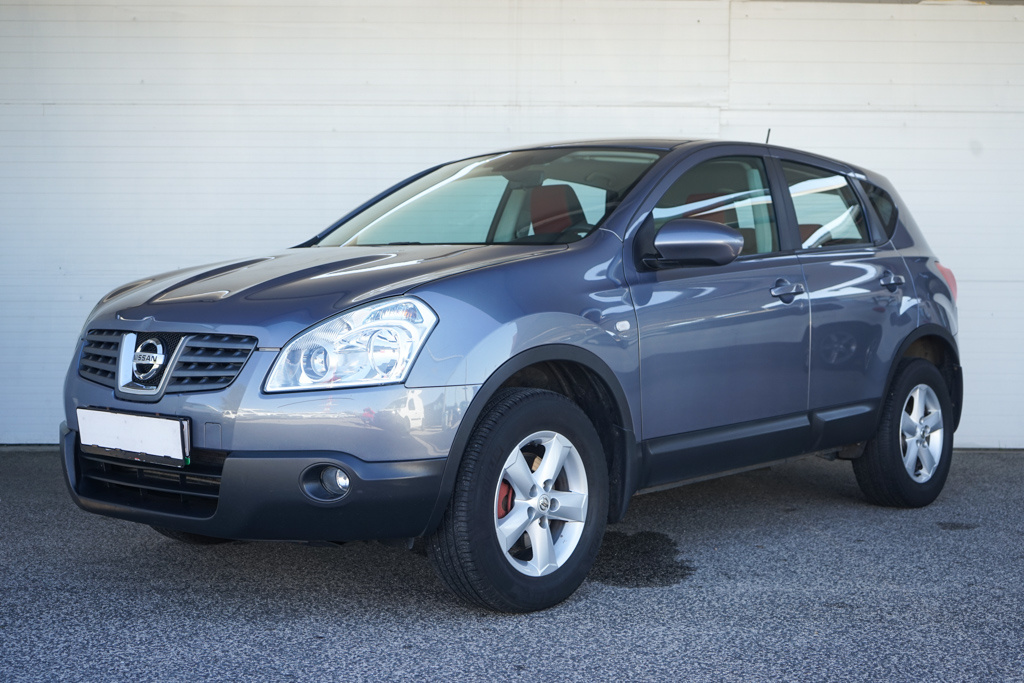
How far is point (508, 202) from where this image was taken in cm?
401

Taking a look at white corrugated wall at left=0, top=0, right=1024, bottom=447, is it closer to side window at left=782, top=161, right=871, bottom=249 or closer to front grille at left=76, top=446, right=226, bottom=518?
side window at left=782, top=161, right=871, bottom=249

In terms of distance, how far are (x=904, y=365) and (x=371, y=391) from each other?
2926mm

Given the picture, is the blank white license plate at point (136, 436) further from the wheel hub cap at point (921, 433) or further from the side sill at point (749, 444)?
the wheel hub cap at point (921, 433)

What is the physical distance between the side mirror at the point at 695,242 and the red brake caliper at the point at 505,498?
93cm

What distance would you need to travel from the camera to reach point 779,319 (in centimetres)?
402

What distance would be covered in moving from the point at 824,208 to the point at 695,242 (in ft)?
4.30

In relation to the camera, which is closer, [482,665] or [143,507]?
[482,665]

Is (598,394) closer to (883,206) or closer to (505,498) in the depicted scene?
(505,498)

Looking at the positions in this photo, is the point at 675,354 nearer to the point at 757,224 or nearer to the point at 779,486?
the point at 757,224

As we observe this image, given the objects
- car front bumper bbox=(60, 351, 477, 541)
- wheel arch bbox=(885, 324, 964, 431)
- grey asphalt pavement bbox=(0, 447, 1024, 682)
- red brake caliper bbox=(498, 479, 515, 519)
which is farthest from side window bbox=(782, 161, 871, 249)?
car front bumper bbox=(60, 351, 477, 541)

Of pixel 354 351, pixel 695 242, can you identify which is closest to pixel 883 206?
pixel 695 242

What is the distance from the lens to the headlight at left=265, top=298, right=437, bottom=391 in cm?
286

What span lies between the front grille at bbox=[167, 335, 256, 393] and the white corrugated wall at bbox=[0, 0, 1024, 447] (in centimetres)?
376

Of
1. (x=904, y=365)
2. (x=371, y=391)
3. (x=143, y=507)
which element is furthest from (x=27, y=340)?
(x=904, y=365)
